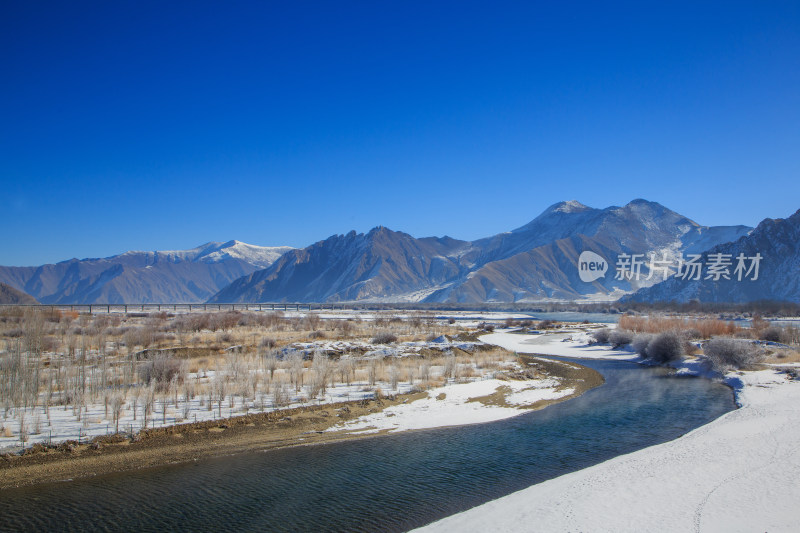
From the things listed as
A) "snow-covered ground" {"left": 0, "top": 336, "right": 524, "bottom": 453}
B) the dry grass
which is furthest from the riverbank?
the dry grass

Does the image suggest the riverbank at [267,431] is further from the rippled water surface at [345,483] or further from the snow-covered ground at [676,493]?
the snow-covered ground at [676,493]

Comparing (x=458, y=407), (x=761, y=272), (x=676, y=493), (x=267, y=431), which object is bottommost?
(x=458, y=407)

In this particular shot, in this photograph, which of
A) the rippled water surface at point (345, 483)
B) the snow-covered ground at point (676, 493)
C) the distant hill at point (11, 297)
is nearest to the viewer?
the snow-covered ground at point (676, 493)

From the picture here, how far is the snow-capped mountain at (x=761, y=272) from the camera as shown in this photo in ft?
427

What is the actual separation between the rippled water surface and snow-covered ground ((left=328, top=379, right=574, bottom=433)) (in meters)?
0.83

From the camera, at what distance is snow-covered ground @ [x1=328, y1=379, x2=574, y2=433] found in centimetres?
1485

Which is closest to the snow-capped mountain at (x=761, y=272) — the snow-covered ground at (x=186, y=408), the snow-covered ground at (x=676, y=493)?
the snow-covered ground at (x=186, y=408)

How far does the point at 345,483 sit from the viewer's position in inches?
400

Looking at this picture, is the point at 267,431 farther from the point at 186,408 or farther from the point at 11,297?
the point at 11,297

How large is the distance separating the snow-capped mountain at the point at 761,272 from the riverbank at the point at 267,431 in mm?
138943

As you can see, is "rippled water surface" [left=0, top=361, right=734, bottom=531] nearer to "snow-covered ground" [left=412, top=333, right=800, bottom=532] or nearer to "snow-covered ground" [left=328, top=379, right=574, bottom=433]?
"snow-covered ground" [left=328, top=379, right=574, bottom=433]

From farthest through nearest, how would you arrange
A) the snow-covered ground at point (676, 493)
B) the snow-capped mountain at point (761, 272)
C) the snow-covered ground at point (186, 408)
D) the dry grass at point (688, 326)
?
the snow-capped mountain at point (761, 272)
the dry grass at point (688, 326)
the snow-covered ground at point (186, 408)
the snow-covered ground at point (676, 493)

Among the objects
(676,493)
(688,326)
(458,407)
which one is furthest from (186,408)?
(688,326)

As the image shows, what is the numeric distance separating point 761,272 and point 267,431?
163 metres
